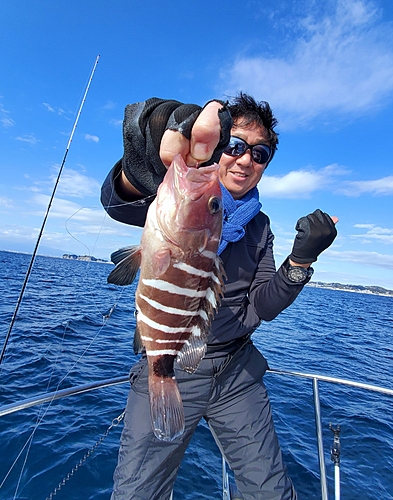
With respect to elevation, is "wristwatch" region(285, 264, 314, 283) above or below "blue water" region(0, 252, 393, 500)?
above

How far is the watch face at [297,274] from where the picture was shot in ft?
8.75

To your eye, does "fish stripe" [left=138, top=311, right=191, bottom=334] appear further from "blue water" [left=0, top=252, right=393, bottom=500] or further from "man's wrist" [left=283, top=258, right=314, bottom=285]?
"blue water" [left=0, top=252, right=393, bottom=500]

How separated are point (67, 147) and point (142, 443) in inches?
137

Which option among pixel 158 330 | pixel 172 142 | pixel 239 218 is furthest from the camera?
pixel 239 218

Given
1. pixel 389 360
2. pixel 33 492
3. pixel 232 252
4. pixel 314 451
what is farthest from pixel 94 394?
pixel 389 360

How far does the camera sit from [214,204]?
1.94m

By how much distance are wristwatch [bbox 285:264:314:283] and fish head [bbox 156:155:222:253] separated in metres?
1.09

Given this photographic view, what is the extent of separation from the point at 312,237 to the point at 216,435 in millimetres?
2082

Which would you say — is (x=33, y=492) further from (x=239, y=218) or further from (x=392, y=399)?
(x=392, y=399)

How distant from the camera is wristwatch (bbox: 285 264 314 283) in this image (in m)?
2.67

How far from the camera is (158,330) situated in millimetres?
1976

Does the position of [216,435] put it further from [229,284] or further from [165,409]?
[229,284]

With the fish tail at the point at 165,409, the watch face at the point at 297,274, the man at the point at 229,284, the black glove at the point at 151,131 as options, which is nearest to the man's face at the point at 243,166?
the man at the point at 229,284

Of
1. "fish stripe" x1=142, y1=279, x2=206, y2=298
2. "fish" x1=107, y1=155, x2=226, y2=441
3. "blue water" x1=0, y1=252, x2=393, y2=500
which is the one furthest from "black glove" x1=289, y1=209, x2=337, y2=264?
"blue water" x1=0, y1=252, x2=393, y2=500
